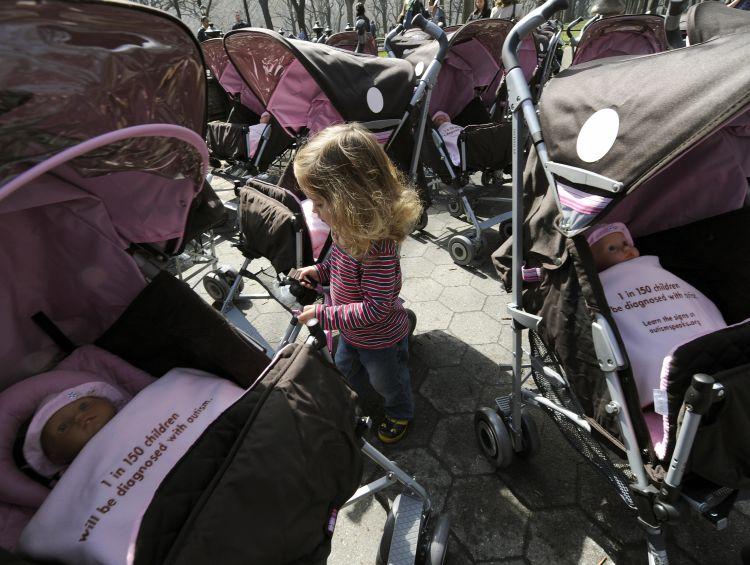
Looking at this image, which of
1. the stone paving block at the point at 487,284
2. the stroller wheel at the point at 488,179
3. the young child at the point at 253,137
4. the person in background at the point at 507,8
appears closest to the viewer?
the stone paving block at the point at 487,284

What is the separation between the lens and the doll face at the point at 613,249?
1.82 m

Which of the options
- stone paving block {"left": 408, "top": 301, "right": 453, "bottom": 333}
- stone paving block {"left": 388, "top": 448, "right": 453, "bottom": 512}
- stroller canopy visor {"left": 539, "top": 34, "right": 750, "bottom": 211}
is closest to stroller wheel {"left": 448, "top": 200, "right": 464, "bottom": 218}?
stone paving block {"left": 408, "top": 301, "right": 453, "bottom": 333}

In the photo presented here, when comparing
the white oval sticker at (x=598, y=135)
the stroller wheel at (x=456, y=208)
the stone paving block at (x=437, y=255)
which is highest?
the white oval sticker at (x=598, y=135)

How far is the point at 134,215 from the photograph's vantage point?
61.0 inches

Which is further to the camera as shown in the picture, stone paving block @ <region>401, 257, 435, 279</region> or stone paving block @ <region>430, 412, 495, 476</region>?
stone paving block @ <region>401, 257, 435, 279</region>

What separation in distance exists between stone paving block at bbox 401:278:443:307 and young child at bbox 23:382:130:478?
2.36 m

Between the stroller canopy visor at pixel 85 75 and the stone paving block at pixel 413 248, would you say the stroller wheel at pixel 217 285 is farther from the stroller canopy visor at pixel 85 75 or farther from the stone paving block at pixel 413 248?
the stroller canopy visor at pixel 85 75

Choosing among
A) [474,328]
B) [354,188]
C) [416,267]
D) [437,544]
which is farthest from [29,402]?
[416,267]

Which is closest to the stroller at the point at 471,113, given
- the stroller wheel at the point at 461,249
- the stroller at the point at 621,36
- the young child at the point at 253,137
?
the stroller wheel at the point at 461,249

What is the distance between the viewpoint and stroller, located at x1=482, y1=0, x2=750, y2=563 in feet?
3.54

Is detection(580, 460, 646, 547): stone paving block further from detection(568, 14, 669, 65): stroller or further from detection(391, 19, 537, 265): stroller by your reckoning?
detection(568, 14, 669, 65): stroller

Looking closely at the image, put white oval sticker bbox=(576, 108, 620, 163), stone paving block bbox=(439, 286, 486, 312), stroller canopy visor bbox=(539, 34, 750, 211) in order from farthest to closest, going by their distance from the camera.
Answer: stone paving block bbox=(439, 286, 486, 312) < white oval sticker bbox=(576, 108, 620, 163) < stroller canopy visor bbox=(539, 34, 750, 211)

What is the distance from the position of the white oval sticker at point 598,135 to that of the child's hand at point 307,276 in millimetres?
1301

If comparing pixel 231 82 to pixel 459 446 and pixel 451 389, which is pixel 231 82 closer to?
pixel 451 389
